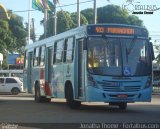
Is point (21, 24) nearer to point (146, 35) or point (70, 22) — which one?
point (70, 22)

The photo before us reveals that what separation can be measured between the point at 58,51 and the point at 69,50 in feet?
6.05

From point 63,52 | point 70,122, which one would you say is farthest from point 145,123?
point 63,52

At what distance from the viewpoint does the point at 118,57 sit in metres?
19.2

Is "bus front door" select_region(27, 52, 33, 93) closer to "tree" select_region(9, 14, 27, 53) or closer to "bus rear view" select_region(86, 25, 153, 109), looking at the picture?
"bus rear view" select_region(86, 25, 153, 109)

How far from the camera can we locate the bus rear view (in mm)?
18922

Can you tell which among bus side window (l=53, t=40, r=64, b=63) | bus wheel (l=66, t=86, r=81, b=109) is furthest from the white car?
bus wheel (l=66, t=86, r=81, b=109)

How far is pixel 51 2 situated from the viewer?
50.2 meters

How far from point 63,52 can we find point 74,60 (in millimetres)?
1824

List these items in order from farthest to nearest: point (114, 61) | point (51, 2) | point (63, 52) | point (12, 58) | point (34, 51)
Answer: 1. point (12, 58)
2. point (51, 2)
3. point (34, 51)
4. point (63, 52)
5. point (114, 61)

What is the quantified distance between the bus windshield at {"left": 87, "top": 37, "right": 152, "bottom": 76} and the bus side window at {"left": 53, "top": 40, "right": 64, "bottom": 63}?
3179 mm

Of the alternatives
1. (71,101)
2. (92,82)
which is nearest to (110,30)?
(92,82)

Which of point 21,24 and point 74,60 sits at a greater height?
point 21,24

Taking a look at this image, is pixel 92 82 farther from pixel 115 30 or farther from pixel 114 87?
pixel 115 30

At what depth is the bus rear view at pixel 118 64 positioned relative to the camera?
18922 mm
